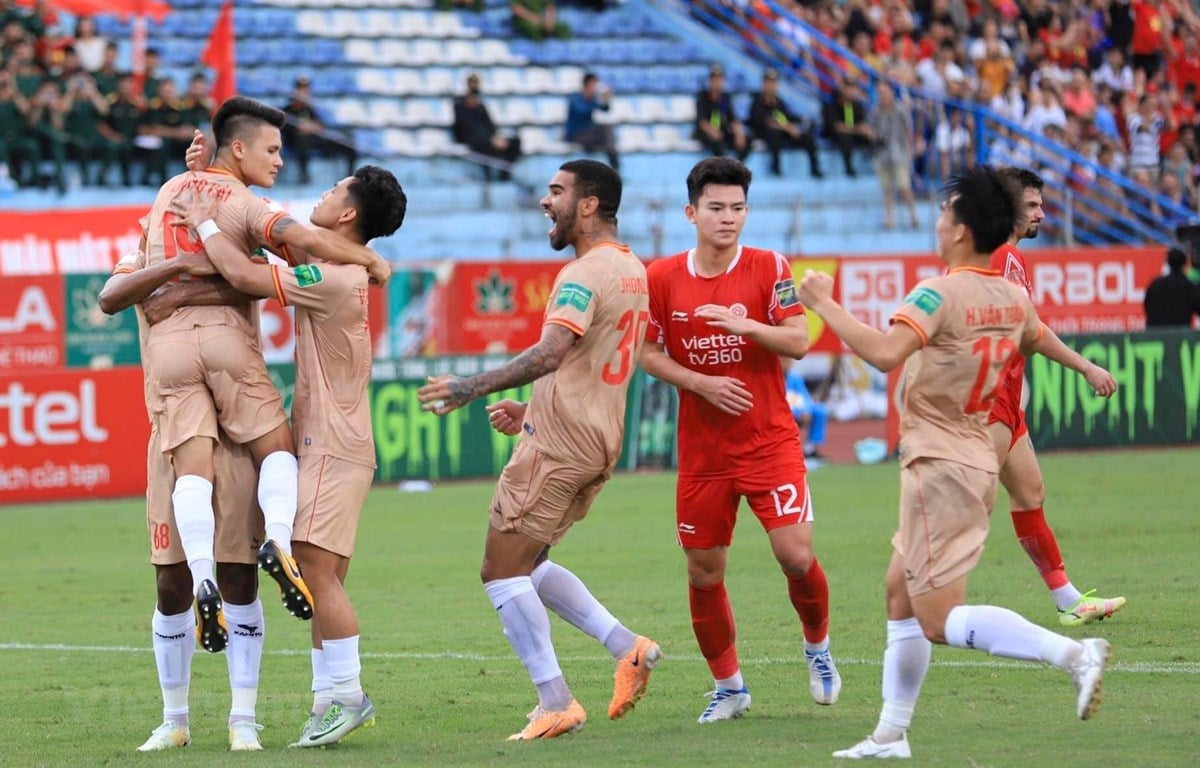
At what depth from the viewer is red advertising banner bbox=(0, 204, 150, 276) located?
22609 mm

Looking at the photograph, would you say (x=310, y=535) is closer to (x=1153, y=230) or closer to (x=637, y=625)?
(x=637, y=625)

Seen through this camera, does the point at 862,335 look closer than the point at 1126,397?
Yes

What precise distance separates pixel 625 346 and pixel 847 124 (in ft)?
73.4

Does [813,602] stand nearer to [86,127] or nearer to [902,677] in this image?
[902,677]

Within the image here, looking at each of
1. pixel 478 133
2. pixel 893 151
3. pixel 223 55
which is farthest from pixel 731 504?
pixel 893 151

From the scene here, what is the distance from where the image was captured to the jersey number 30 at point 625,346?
7859 millimetres

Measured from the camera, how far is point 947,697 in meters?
8.41

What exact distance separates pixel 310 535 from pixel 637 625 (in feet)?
12.9

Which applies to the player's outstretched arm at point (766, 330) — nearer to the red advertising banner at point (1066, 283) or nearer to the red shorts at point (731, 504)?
the red shorts at point (731, 504)

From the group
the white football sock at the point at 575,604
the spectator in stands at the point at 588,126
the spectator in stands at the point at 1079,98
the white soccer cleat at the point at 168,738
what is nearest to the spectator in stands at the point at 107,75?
the spectator in stands at the point at 588,126

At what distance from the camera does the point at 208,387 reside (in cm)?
Result: 788

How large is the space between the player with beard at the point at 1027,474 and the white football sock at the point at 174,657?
4398mm

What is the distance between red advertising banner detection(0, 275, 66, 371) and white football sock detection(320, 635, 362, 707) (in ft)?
49.6

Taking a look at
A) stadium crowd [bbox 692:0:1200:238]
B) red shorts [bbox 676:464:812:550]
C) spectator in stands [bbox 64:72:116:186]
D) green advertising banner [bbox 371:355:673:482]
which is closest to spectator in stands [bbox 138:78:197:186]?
spectator in stands [bbox 64:72:116:186]
